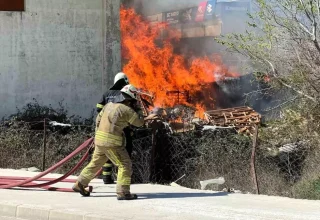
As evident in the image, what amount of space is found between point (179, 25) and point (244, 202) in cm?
2681

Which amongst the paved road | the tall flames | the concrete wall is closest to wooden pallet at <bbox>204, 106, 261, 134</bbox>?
the concrete wall

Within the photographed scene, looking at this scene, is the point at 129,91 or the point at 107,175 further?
the point at 107,175

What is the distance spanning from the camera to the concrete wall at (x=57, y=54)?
16.4 metres

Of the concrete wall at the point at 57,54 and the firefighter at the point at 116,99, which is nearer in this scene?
the firefighter at the point at 116,99

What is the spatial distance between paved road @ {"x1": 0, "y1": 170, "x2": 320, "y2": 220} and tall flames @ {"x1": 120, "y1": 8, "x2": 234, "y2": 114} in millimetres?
15094

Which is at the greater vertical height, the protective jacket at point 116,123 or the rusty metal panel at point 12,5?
the rusty metal panel at point 12,5

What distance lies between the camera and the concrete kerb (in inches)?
279

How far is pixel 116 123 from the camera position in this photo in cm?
783

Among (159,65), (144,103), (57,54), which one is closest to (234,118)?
(144,103)

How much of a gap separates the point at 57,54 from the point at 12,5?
1760 mm

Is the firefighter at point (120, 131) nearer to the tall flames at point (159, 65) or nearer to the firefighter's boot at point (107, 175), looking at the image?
the firefighter's boot at point (107, 175)

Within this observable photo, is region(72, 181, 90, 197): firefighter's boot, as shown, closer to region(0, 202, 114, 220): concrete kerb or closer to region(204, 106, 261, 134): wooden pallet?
region(0, 202, 114, 220): concrete kerb

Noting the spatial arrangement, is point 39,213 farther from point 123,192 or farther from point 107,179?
point 107,179

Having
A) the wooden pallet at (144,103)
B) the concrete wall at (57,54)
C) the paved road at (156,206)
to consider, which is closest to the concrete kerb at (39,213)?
the paved road at (156,206)
